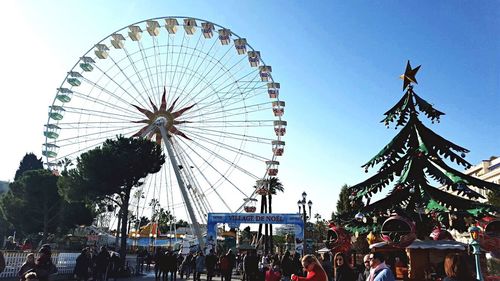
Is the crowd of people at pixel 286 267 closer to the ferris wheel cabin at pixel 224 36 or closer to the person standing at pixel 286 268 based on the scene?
the person standing at pixel 286 268

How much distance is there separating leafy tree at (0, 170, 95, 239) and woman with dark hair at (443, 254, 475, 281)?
44.8m

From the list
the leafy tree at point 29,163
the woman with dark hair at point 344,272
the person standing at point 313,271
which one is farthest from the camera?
the leafy tree at point 29,163

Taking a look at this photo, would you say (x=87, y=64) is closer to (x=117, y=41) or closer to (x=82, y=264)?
(x=117, y=41)

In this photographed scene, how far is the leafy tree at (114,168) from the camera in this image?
30969 millimetres

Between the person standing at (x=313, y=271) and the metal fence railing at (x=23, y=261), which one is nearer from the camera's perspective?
the person standing at (x=313, y=271)

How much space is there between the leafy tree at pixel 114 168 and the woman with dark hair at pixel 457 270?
27.5 metres

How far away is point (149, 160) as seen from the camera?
32.0m

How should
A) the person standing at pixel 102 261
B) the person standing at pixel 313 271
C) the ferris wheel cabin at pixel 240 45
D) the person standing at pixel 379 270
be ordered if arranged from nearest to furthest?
the person standing at pixel 379 270, the person standing at pixel 313 271, the person standing at pixel 102 261, the ferris wheel cabin at pixel 240 45

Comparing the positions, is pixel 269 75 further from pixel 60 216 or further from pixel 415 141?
pixel 60 216

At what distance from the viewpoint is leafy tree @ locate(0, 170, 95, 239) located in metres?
42.9

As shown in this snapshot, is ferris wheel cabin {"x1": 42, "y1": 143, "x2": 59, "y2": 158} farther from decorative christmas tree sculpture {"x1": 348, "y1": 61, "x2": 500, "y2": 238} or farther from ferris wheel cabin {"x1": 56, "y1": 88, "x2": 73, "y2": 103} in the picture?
decorative christmas tree sculpture {"x1": 348, "y1": 61, "x2": 500, "y2": 238}

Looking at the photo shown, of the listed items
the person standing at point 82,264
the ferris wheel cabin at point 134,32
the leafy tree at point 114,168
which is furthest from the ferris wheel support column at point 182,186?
the person standing at point 82,264

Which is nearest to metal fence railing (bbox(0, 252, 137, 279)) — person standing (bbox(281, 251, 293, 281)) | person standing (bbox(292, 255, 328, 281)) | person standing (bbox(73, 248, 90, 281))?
person standing (bbox(73, 248, 90, 281))

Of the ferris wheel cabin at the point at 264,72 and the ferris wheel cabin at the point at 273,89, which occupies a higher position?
the ferris wheel cabin at the point at 264,72
